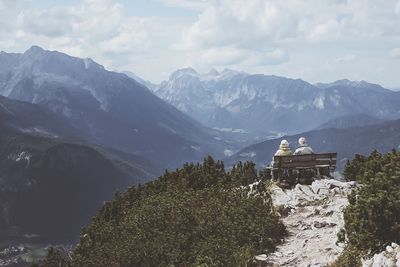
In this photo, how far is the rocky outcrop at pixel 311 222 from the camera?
772 inches

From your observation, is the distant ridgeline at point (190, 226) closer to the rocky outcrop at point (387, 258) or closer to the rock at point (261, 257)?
the rock at point (261, 257)

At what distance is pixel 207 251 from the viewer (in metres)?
21.8

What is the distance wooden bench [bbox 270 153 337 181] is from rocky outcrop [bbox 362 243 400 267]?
15.6 m

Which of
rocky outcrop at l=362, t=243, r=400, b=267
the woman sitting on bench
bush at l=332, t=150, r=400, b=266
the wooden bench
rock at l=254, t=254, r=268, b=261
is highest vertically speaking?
the woman sitting on bench

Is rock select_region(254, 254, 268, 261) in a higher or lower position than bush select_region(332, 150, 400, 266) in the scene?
lower

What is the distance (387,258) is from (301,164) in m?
17.3

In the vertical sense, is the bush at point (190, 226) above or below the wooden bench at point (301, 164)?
below

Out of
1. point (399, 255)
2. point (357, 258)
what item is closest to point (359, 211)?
point (357, 258)

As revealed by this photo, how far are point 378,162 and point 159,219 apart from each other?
1202 cm

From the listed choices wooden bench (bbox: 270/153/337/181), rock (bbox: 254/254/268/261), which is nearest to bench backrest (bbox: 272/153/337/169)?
wooden bench (bbox: 270/153/337/181)

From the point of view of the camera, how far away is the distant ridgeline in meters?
22.5

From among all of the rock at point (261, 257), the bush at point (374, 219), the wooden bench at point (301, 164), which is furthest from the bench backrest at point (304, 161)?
the bush at point (374, 219)

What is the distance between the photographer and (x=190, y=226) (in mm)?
26391

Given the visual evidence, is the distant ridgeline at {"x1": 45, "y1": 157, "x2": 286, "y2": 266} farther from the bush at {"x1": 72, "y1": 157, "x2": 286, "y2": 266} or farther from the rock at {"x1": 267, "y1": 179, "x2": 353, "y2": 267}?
the rock at {"x1": 267, "y1": 179, "x2": 353, "y2": 267}
